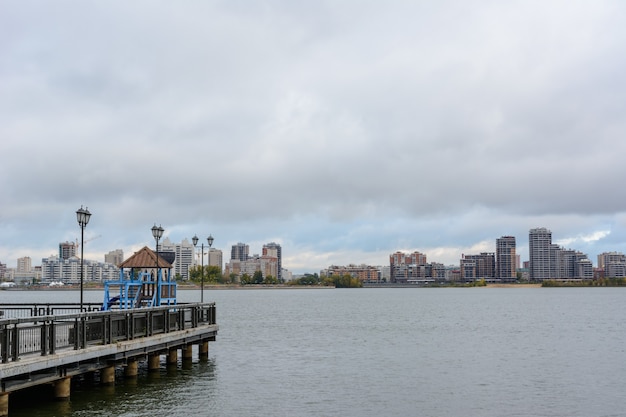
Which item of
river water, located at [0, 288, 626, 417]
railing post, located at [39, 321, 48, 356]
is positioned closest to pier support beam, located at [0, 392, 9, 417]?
railing post, located at [39, 321, 48, 356]

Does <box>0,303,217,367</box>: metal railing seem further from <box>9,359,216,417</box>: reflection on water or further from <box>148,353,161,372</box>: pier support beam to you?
<box>9,359,216,417</box>: reflection on water

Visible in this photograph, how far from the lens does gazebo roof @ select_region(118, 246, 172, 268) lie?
36.7m

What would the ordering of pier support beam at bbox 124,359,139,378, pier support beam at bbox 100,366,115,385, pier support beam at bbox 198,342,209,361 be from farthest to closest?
pier support beam at bbox 198,342,209,361 < pier support beam at bbox 124,359,139,378 < pier support beam at bbox 100,366,115,385

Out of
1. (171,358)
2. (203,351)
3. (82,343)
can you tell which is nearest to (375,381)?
(171,358)

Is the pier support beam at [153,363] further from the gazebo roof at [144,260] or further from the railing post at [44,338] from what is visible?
the railing post at [44,338]

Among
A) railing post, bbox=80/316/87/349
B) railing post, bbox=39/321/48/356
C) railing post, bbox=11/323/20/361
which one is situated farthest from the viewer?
railing post, bbox=80/316/87/349

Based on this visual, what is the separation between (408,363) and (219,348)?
12073 millimetres

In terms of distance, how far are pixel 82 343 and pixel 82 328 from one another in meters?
0.47

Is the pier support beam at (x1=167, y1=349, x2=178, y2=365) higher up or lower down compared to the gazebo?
lower down

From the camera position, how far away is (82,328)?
21.9 metres

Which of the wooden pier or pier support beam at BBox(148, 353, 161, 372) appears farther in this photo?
pier support beam at BBox(148, 353, 161, 372)

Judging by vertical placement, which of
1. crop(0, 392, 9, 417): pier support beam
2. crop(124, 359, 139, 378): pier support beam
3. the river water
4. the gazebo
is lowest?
the river water

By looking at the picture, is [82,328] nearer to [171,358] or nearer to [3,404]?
[3,404]

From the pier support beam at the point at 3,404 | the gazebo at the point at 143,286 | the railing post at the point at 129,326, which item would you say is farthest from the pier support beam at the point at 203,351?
the pier support beam at the point at 3,404
